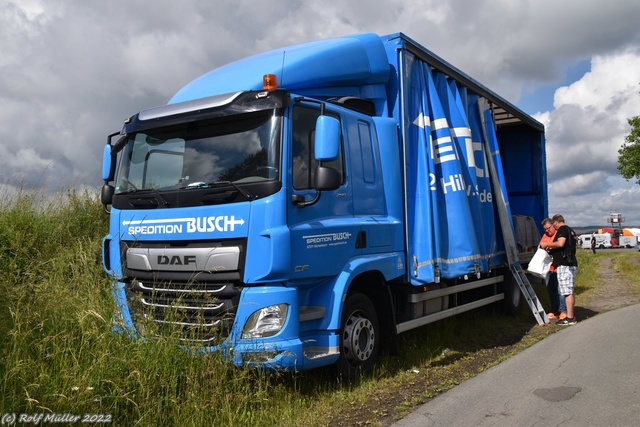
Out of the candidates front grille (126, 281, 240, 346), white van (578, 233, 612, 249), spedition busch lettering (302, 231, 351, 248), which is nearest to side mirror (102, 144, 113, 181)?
front grille (126, 281, 240, 346)

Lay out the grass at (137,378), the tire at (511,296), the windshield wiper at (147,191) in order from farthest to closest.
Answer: the tire at (511,296), the windshield wiper at (147,191), the grass at (137,378)

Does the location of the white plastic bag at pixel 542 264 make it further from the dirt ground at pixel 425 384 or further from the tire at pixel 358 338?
the tire at pixel 358 338

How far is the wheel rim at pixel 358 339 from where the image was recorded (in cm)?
524

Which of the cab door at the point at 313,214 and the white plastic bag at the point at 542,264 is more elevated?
the cab door at the point at 313,214

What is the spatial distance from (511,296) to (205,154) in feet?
20.9

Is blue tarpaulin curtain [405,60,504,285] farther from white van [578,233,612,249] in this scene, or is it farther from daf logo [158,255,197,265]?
white van [578,233,612,249]

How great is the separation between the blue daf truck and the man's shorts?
8.13 feet

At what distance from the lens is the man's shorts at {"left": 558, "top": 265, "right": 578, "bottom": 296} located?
29.0 feet

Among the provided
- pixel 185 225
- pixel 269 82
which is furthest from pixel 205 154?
pixel 269 82

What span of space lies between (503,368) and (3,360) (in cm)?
478

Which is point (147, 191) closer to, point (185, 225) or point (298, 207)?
point (185, 225)

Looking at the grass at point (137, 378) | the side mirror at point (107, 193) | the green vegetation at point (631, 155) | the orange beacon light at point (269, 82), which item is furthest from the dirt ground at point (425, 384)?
the green vegetation at point (631, 155)

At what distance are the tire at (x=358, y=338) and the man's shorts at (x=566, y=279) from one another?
4.54 metres

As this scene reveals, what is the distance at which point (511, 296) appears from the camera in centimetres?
930
